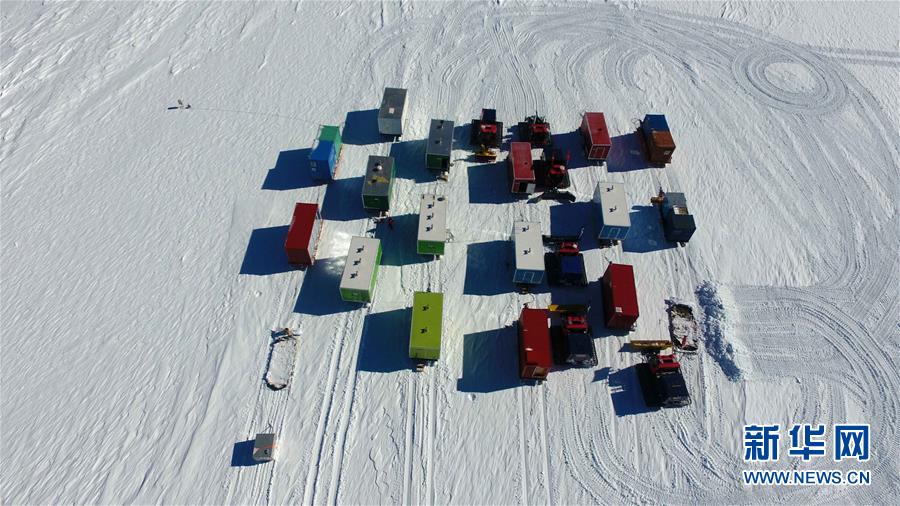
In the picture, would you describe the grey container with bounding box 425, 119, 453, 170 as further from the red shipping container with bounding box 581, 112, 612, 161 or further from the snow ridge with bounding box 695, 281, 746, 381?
the snow ridge with bounding box 695, 281, 746, 381

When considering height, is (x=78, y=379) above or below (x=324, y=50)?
below

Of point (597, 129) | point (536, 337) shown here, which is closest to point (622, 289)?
point (536, 337)

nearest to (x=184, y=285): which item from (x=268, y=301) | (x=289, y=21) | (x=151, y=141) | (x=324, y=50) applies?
(x=268, y=301)

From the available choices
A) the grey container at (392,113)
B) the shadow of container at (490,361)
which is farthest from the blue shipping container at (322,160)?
the shadow of container at (490,361)

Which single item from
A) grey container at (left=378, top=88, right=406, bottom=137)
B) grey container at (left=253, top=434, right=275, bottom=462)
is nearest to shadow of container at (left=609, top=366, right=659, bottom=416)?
grey container at (left=253, top=434, right=275, bottom=462)

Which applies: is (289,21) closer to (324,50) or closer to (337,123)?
(324,50)
